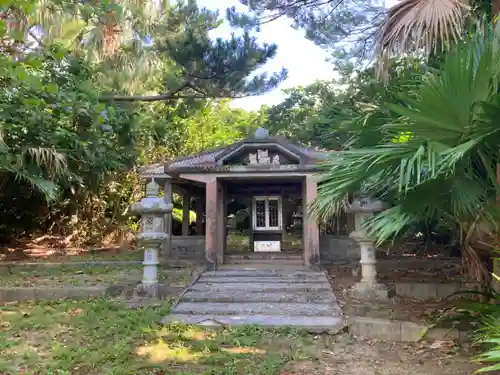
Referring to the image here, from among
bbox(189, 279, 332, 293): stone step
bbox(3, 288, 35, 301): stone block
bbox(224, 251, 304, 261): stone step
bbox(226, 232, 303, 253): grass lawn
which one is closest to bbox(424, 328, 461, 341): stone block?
bbox(189, 279, 332, 293): stone step

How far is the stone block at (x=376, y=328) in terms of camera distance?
534cm

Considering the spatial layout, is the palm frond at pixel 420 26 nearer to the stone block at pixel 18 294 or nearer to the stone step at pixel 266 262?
the stone step at pixel 266 262

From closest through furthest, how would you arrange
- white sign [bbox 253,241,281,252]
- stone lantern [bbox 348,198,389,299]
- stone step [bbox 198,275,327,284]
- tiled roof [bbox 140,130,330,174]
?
stone lantern [bbox 348,198,389,299], stone step [bbox 198,275,327,284], tiled roof [bbox 140,130,330,174], white sign [bbox 253,241,281,252]

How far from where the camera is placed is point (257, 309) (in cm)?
669

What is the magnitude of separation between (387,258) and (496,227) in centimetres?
744

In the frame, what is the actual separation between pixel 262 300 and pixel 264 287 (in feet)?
2.25

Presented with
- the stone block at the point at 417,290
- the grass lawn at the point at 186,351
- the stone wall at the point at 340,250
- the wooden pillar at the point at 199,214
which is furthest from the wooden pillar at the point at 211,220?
the wooden pillar at the point at 199,214

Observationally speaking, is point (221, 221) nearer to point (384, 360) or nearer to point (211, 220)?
point (211, 220)

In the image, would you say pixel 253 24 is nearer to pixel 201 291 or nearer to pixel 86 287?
pixel 201 291

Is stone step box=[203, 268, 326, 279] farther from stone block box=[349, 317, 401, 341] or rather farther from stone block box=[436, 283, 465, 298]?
stone block box=[349, 317, 401, 341]

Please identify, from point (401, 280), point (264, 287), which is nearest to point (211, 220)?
point (264, 287)

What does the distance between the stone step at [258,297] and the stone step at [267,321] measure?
35.7 inches

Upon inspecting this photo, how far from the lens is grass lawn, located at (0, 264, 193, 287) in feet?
28.7

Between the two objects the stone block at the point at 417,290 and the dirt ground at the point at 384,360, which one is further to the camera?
the stone block at the point at 417,290
